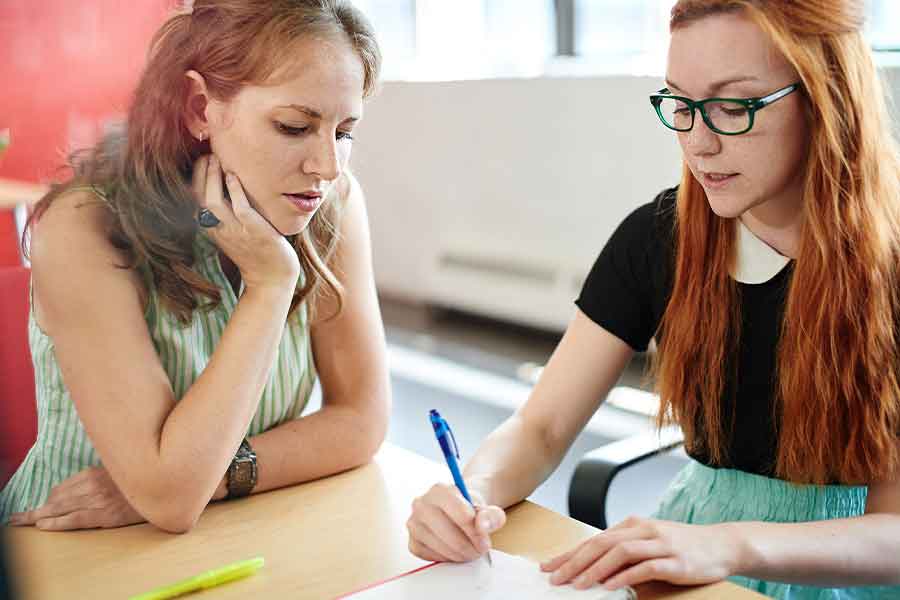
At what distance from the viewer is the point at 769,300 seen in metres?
1.15

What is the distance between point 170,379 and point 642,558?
450 millimetres

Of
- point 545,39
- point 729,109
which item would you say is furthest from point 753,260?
point 545,39

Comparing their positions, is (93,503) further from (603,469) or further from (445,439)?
(603,469)

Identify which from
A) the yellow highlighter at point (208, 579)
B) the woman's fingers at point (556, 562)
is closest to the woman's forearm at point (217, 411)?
the yellow highlighter at point (208, 579)

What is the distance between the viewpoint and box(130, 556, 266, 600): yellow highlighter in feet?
2.53

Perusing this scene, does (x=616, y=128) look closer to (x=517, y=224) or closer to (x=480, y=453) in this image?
(x=517, y=224)

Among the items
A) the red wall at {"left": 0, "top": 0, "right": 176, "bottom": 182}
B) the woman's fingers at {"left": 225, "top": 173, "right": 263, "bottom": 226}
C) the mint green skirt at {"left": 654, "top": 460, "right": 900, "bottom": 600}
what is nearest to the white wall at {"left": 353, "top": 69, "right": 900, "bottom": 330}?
the mint green skirt at {"left": 654, "top": 460, "right": 900, "bottom": 600}

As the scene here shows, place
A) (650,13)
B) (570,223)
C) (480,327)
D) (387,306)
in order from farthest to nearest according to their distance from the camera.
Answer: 1. (387,306)
2. (480,327)
3. (570,223)
4. (650,13)

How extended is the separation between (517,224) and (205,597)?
296cm

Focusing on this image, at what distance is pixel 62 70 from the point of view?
417 mm

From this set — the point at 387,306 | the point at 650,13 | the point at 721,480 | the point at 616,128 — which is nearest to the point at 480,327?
the point at 387,306

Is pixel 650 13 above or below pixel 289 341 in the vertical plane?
above

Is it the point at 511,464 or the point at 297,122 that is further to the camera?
the point at 511,464

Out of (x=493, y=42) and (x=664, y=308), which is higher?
(x=493, y=42)
